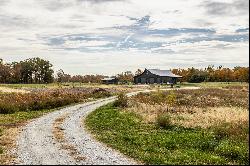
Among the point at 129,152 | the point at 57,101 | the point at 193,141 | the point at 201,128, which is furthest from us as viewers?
the point at 57,101

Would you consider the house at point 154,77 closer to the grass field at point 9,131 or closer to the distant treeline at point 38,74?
the distant treeline at point 38,74

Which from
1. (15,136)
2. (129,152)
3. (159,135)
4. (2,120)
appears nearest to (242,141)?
(159,135)

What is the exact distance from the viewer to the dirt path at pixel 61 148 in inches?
Answer: 643

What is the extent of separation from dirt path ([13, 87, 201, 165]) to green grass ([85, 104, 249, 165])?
0.90 metres

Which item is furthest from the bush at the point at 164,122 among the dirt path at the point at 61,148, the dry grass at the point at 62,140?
the dry grass at the point at 62,140

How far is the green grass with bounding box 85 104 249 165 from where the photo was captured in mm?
16891

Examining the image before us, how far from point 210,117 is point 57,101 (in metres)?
21.4

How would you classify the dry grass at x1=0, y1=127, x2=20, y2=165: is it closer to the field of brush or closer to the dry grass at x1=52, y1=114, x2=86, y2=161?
the dry grass at x1=52, y1=114, x2=86, y2=161

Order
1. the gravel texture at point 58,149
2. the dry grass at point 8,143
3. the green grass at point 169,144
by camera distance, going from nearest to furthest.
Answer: the gravel texture at point 58,149
the dry grass at point 8,143
the green grass at point 169,144

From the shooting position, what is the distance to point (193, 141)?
21172 millimetres

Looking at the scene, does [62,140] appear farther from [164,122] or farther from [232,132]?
[232,132]

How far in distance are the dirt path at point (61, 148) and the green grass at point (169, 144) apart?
0.90 m

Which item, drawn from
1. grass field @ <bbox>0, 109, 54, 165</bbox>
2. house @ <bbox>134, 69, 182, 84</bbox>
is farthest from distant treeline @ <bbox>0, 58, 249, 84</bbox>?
grass field @ <bbox>0, 109, 54, 165</bbox>

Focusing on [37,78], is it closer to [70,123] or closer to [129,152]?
[70,123]
